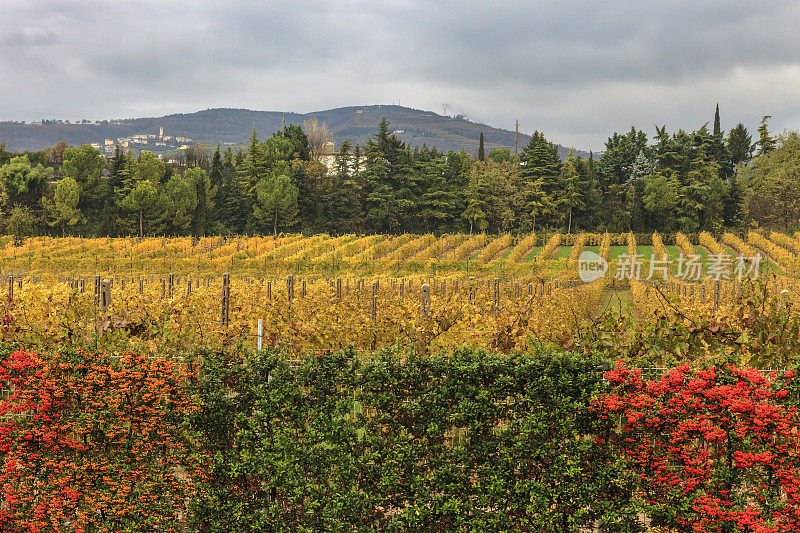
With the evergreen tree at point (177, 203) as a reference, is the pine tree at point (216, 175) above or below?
above

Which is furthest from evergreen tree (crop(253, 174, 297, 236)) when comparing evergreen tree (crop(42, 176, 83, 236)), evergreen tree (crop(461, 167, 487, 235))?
evergreen tree (crop(461, 167, 487, 235))

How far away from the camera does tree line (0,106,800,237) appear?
1903 inches

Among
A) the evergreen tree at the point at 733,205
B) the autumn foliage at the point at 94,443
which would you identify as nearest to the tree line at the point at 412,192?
the evergreen tree at the point at 733,205

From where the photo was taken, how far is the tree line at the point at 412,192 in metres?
48.3

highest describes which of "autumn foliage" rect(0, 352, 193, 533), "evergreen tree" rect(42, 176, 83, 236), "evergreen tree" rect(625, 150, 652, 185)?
"evergreen tree" rect(625, 150, 652, 185)

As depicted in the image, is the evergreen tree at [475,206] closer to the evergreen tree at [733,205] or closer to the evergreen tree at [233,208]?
the evergreen tree at [233,208]

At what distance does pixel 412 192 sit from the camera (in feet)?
172

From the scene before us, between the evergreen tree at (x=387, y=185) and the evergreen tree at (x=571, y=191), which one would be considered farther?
the evergreen tree at (x=571, y=191)

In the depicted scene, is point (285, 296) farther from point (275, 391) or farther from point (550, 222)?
point (550, 222)

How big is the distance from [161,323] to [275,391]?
13.3ft

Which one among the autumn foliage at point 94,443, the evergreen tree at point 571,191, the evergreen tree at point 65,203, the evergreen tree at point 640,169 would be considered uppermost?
the evergreen tree at point 640,169

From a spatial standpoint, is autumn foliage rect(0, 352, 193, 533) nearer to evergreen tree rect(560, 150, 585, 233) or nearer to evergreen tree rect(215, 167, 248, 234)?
evergreen tree rect(215, 167, 248, 234)

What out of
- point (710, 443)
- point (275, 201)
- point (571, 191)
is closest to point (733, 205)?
point (571, 191)

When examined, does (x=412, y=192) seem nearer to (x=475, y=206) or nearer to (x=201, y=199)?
(x=475, y=206)
